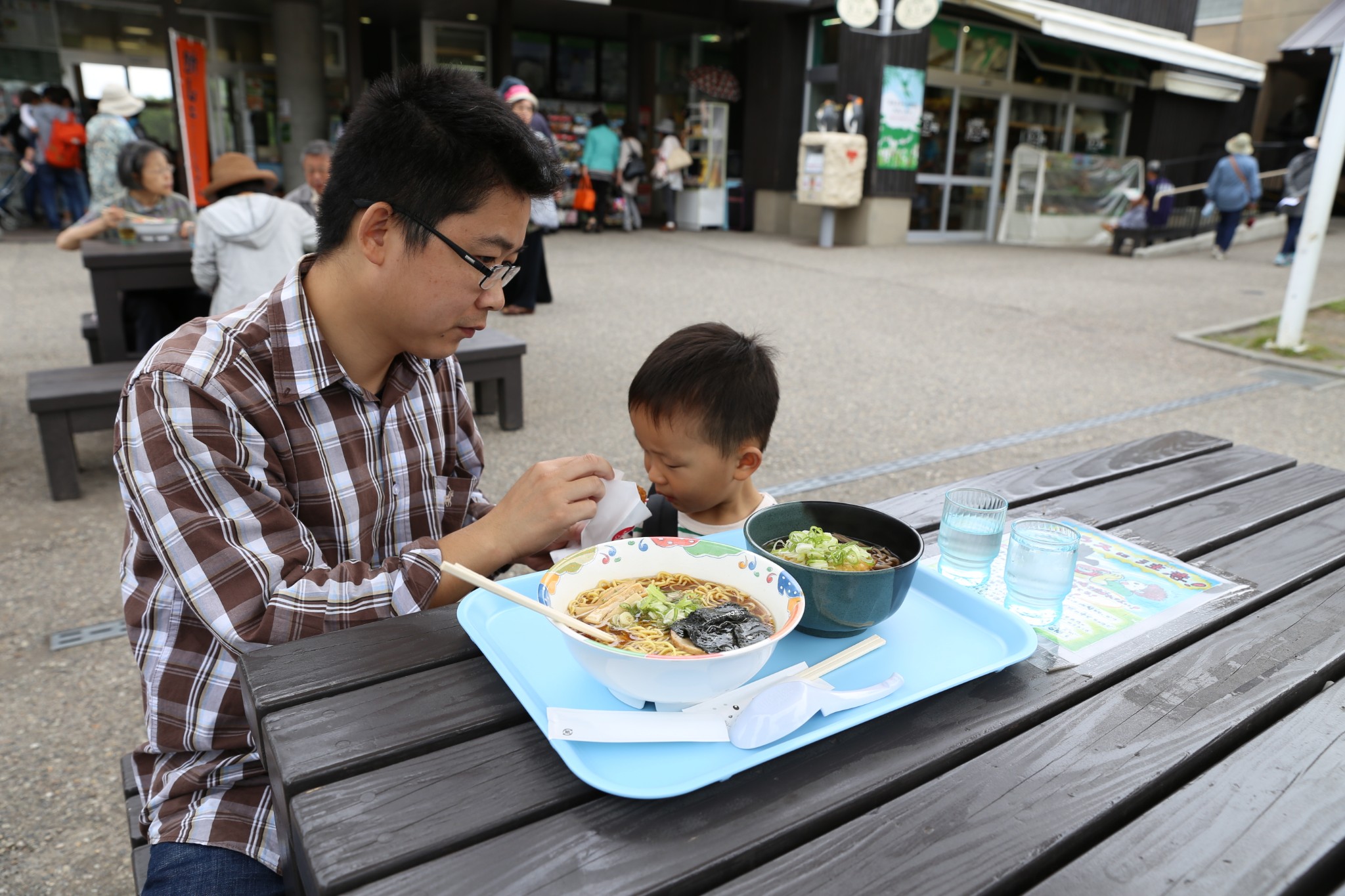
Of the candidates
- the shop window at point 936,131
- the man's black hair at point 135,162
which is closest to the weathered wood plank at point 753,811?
the man's black hair at point 135,162

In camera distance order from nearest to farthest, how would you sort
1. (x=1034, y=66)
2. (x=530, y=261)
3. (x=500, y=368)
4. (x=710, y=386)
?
(x=710, y=386)
(x=500, y=368)
(x=530, y=261)
(x=1034, y=66)

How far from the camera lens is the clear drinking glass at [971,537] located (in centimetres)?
142

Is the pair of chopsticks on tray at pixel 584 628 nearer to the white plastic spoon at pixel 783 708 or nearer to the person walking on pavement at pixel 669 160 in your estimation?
the white plastic spoon at pixel 783 708

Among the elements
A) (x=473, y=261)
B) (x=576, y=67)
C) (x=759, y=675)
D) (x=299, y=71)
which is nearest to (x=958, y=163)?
(x=576, y=67)

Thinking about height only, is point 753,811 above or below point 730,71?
below

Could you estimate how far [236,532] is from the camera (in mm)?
1236

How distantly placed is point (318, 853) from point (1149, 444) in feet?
7.08

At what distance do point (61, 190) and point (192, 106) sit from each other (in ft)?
15.2

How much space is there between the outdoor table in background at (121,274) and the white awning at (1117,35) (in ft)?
37.8

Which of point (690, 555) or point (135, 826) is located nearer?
point (690, 555)

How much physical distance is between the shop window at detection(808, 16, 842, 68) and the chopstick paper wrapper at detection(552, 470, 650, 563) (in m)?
13.3

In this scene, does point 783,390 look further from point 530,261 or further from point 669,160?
point 669,160

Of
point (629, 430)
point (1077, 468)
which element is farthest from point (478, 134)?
point (629, 430)

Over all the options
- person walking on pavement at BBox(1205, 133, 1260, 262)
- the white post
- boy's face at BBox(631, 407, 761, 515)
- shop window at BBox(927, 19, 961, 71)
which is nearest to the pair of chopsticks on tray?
boy's face at BBox(631, 407, 761, 515)
